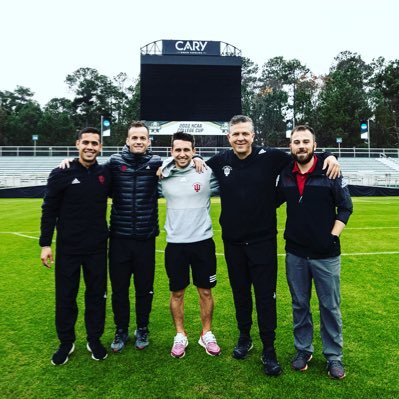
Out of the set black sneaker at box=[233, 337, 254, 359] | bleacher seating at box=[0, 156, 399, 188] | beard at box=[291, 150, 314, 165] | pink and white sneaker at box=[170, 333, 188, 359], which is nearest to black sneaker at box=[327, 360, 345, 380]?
black sneaker at box=[233, 337, 254, 359]

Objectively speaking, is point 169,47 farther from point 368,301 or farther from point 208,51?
point 368,301

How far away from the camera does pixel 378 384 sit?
296 cm

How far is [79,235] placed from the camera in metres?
3.36

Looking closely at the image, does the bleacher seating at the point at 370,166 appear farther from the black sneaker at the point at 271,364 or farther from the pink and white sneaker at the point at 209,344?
the black sneaker at the point at 271,364

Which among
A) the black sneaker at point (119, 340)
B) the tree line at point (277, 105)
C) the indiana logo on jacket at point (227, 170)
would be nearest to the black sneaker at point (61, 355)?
the black sneaker at point (119, 340)

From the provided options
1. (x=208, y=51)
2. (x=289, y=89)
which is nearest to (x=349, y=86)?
(x=289, y=89)

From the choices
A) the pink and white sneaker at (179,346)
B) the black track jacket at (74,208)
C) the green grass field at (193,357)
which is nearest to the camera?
the green grass field at (193,357)

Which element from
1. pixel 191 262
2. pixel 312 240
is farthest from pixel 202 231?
pixel 312 240

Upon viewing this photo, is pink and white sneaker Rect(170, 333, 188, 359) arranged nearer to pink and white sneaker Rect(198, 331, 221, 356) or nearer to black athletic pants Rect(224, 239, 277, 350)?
pink and white sneaker Rect(198, 331, 221, 356)

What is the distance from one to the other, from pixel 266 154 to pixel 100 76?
65.2m

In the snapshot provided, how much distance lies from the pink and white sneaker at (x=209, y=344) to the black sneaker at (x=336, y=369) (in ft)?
3.00

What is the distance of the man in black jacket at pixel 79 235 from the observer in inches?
132

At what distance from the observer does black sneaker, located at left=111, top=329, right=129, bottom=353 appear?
141 inches

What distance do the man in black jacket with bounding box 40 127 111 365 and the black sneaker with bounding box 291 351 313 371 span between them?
5.21 feet
